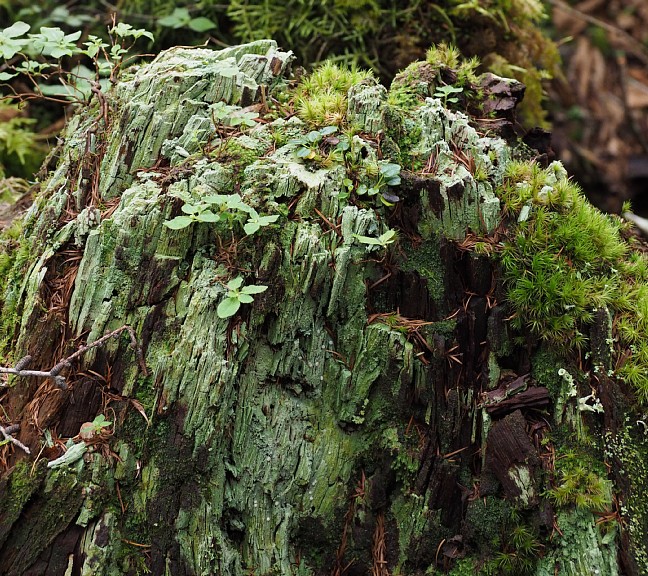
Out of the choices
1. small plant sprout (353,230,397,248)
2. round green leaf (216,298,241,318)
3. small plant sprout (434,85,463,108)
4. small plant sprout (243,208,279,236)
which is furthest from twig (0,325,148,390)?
small plant sprout (434,85,463,108)

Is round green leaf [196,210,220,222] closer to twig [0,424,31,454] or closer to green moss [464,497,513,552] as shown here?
twig [0,424,31,454]

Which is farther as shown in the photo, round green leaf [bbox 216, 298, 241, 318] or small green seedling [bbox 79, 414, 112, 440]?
small green seedling [bbox 79, 414, 112, 440]

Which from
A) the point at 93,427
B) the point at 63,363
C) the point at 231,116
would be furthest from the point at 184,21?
the point at 93,427

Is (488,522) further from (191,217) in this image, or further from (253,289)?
(191,217)

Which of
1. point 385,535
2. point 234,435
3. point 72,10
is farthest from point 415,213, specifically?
point 72,10

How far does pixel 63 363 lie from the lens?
2859mm

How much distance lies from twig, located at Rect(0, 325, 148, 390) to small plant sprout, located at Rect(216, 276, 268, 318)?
531 mm

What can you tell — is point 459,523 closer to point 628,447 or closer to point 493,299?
point 628,447

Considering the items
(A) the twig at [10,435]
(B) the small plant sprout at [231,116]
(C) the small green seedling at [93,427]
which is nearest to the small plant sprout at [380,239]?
(B) the small plant sprout at [231,116]

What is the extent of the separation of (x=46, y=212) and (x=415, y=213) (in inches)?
86.3

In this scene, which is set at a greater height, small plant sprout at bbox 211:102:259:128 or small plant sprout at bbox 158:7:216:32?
small plant sprout at bbox 211:102:259:128

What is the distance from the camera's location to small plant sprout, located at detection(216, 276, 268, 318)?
2807 mm

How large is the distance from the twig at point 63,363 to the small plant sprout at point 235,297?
53cm

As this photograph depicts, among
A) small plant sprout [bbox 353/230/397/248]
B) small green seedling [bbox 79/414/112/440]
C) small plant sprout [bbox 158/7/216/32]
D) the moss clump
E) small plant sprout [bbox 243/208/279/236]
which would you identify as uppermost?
small plant sprout [bbox 243/208/279/236]
